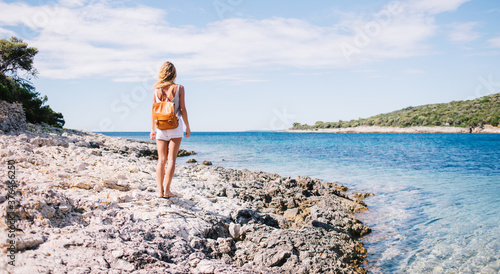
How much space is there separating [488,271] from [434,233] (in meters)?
2.05

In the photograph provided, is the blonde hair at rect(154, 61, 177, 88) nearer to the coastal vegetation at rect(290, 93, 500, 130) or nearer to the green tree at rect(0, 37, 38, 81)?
the green tree at rect(0, 37, 38, 81)

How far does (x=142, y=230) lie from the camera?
15.8 feet

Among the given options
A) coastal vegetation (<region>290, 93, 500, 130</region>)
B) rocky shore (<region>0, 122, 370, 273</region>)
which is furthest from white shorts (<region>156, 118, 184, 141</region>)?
coastal vegetation (<region>290, 93, 500, 130</region>)

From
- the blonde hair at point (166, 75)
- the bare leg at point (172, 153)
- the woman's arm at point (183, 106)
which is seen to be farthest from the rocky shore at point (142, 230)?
the blonde hair at point (166, 75)

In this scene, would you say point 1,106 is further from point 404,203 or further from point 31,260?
point 404,203

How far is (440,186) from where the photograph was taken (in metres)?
A: 14.7

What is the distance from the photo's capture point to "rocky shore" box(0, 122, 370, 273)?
387 centimetres

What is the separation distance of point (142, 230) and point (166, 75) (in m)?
2.74

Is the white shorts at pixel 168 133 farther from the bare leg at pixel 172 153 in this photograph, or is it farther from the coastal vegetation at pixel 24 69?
the coastal vegetation at pixel 24 69

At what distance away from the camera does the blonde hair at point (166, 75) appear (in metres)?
5.76

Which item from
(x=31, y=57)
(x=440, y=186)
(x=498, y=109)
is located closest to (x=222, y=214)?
(x=440, y=186)

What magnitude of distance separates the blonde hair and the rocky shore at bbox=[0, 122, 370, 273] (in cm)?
223

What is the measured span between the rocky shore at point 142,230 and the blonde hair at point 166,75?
2.23 meters

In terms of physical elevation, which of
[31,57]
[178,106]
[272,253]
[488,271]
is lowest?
[488,271]
